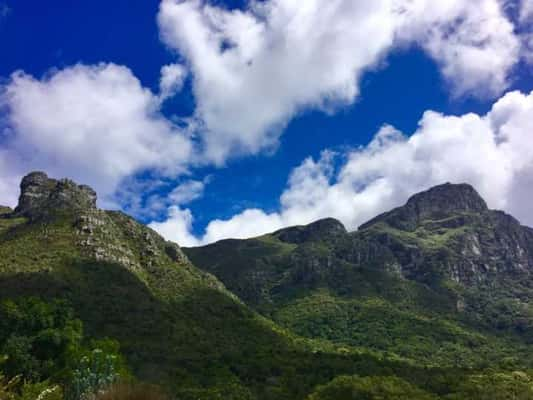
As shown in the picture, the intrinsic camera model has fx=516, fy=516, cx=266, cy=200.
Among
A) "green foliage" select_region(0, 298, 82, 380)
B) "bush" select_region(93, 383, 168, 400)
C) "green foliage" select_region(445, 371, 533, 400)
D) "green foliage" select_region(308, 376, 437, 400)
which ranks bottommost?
"green foliage" select_region(445, 371, 533, 400)

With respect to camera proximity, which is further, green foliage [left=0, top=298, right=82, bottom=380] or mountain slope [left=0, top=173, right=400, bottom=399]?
mountain slope [left=0, top=173, right=400, bottom=399]

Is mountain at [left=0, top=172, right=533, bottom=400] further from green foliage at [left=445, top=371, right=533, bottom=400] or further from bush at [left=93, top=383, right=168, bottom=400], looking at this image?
bush at [left=93, top=383, right=168, bottom=400]

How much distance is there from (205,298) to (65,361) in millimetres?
87403

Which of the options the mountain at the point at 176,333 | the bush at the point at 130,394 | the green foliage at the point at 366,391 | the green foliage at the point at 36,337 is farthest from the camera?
the mountain at the point at 176,333

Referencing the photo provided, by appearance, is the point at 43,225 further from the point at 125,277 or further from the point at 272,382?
the point at 272,382

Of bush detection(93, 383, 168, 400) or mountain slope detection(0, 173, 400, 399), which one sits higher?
mountain slope detection(0, 173, 400, 399)

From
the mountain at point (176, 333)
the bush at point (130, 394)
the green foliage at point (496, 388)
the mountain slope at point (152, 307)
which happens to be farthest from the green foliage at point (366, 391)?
the bush at point (130, 394)

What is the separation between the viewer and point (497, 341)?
194 m

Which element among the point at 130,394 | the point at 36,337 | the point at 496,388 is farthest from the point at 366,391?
the point at 130,394

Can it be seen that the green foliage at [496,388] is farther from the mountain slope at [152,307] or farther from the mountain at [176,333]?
the mountain slope at [152,307]

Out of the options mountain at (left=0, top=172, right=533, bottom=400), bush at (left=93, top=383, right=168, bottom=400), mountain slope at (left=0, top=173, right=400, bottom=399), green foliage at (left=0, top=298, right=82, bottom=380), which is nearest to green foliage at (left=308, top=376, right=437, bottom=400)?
mountain at (left=0, top=172, right=533, bottom=400)

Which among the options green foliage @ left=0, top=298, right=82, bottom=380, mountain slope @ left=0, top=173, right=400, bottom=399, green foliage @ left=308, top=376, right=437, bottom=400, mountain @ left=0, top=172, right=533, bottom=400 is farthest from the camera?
mountain slope @ left=0, top=173, right=400, bottom=399

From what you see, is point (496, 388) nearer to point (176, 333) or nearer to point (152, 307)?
point (176, 333)

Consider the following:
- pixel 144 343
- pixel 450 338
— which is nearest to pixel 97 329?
pixel 144 343
